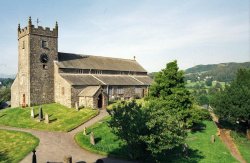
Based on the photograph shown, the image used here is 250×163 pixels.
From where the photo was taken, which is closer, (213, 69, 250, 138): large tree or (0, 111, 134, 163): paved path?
(0, 111, 134, 163): paved path

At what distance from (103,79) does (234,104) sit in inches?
1057

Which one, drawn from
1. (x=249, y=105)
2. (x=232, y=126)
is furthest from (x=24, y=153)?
(x=232, y=126)

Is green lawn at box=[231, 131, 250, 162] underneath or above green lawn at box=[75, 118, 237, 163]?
underneath

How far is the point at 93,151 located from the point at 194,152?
1311 cm

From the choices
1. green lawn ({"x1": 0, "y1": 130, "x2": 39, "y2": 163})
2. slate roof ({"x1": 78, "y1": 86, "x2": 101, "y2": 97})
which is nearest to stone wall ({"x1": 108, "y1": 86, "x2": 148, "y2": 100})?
slate roof ({"x1": 78, "y1": 86, "x2": 101, "y2": 97})

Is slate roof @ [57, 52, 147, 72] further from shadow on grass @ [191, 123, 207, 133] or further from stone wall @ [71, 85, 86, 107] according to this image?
shadow on grass @ [191, 123, 207, 133]

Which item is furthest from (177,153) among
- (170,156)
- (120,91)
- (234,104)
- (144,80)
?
(144,80)

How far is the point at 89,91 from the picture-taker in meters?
52.8

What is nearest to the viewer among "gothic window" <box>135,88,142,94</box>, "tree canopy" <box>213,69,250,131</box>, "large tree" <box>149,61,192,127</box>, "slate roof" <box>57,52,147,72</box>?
"large tree" <box>149,61,192,127</box>

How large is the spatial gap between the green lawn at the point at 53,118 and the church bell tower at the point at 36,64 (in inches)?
116

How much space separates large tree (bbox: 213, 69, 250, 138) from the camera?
1856 inches

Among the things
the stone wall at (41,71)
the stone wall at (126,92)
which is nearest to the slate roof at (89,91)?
the stone wall at (126,92)

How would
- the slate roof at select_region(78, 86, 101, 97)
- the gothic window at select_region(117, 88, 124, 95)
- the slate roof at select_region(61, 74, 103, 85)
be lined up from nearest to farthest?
1. the slate roof at select_region(78, 86, 101, 97)
2. the slate roof at select_region(61, 74, 103, 85)
3. the gothic window at select_region(117, 88, 124, 95)

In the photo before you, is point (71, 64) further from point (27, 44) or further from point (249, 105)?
point (249, 105)
